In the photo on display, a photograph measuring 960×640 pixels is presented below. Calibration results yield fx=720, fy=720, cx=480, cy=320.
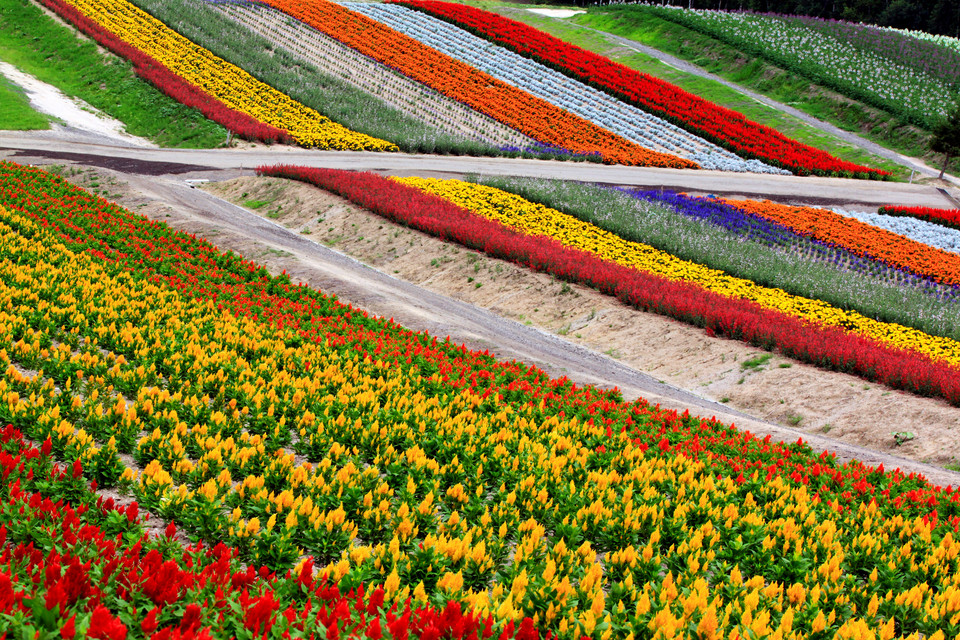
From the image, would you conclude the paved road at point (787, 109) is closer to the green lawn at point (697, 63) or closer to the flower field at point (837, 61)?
the green lawn at point (697, 63)

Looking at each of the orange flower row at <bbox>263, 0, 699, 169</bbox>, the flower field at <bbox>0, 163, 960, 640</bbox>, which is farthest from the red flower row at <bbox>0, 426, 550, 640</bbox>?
the orange flower row at <bbox>263, 0, 699, 169</bbox>

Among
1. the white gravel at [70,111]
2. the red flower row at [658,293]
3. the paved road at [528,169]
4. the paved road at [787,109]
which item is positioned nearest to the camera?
the red flower row at [658,293]

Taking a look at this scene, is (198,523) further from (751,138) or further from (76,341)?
(751,138)

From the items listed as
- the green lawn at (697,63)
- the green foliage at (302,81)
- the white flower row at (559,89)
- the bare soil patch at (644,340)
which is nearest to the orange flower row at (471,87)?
the white flower row at (559,89)

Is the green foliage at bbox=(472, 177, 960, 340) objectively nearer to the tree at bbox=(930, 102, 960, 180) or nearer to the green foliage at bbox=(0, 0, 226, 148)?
the green foliage at bbox=(0, 0, 226, 148)

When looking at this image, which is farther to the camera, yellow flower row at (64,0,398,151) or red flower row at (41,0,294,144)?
yellow flower row at (64,0,398,151)

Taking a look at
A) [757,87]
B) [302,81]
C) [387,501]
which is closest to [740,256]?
[387,501]

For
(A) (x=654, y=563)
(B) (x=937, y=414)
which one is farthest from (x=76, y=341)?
(B) (x=937, y=414)
